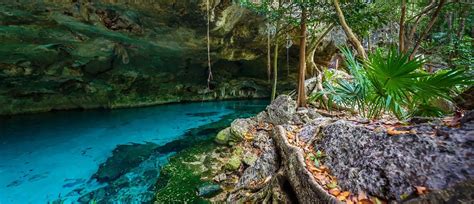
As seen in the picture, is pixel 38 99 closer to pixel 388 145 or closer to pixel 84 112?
pixel 84 112

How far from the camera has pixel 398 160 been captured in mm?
1919

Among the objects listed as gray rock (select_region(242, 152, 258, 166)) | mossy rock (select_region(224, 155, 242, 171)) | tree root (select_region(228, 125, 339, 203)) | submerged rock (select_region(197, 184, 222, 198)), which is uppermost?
tree root (select_region(228, 125, 339, 203))

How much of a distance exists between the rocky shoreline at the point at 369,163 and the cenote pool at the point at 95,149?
2.79 meters

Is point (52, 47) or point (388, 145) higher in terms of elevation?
point (52, 47)

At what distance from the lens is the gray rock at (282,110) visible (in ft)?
23.0

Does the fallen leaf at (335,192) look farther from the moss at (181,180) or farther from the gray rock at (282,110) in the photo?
the gray rock at (282,110)

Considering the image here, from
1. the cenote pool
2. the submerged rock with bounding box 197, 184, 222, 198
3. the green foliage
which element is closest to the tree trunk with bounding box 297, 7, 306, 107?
the cenote pool

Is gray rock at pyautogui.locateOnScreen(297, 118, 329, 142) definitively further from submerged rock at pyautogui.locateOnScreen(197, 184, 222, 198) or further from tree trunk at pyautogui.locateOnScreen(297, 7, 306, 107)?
tree trunk at pyautogui.locateOnScreen(297, 7, 306, 107)

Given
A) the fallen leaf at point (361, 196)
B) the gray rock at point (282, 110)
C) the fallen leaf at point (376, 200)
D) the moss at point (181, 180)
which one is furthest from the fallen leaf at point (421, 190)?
the gray rock at point (282, 110)

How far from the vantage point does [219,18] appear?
367 inches

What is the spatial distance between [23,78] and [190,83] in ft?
24.3

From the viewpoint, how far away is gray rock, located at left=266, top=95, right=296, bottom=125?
700 cm

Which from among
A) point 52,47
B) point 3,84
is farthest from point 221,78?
point 3,84

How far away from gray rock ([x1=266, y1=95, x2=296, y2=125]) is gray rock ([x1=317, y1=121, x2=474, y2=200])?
4.40 meters
